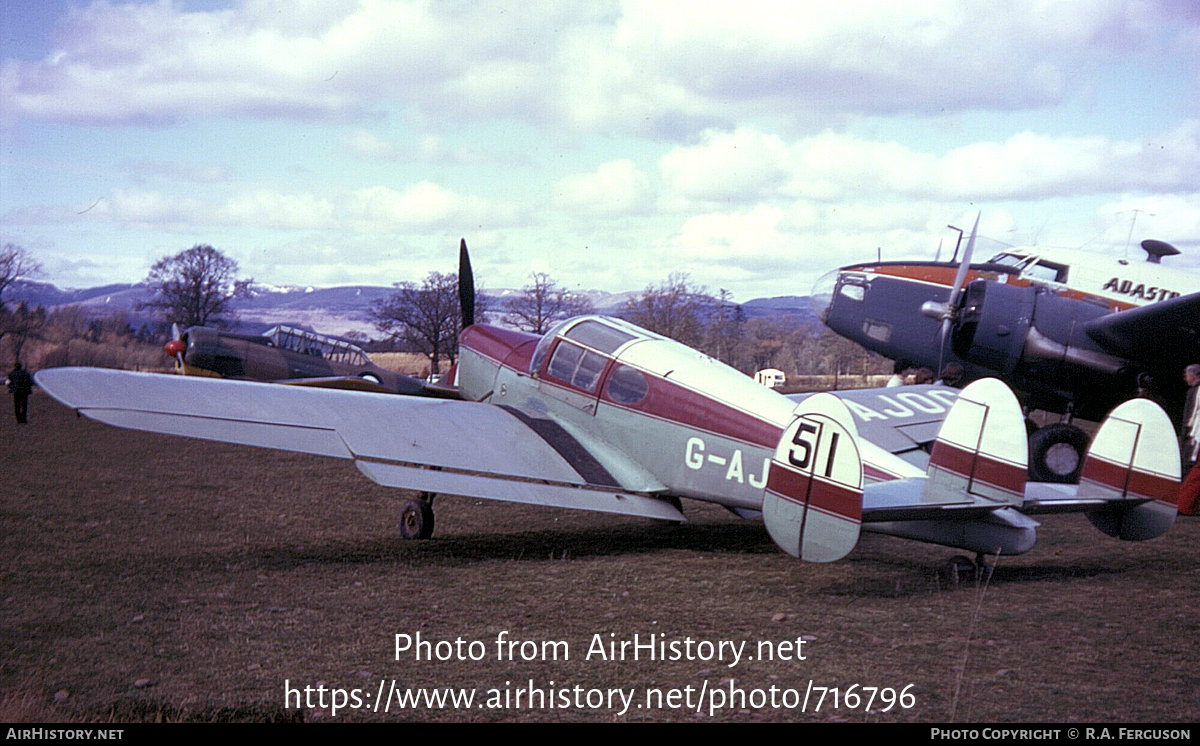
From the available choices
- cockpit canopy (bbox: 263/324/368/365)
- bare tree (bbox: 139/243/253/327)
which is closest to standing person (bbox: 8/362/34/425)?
cockpit canopy (bbox: 263/324/368/365)

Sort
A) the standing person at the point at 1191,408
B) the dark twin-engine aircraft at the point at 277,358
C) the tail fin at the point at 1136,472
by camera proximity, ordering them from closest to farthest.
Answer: the tail fin at the point at 1136,472, the standing person at the point at 1191,408, the dark twin-engine aircraft at the point at 277,358

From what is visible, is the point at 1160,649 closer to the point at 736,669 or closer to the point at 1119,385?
the point at 736,669

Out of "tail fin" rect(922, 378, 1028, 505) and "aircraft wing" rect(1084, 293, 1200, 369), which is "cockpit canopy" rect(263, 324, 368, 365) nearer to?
"aircraft wing" rect(1084, 293, 1200, 369)

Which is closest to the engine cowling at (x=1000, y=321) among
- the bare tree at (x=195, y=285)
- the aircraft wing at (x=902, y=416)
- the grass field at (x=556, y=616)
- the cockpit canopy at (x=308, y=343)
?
the aircraft wing at (x=902, y=416)

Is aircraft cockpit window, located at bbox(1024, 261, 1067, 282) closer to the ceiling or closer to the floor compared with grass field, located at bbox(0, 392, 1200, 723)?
closer to the ceiling

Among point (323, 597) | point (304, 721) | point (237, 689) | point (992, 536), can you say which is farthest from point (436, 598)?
point (992, 536)

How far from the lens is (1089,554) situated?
26.3 ft

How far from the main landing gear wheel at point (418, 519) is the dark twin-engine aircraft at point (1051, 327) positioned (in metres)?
8.83

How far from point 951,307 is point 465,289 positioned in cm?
752

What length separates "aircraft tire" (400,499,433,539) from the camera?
8438 millimetres

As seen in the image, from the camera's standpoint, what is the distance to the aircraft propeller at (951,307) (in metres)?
14.1

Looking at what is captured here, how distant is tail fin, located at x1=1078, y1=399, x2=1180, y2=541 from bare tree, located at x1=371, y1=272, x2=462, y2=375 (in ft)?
134

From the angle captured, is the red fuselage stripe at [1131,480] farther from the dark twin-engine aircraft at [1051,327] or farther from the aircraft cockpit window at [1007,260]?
the aircraft cockpit window at [1007,260]

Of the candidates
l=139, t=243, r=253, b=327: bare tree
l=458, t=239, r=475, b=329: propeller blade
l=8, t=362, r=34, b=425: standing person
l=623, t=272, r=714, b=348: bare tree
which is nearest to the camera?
l=458, t=239, r=475, b=329: propeller blade
